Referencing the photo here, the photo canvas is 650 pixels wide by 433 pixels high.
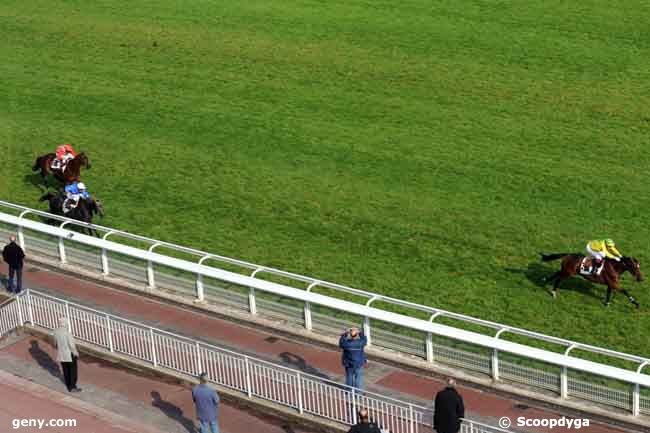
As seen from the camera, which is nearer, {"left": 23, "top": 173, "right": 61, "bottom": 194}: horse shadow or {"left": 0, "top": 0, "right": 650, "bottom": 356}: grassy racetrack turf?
{"left": 0, "top": 0, "right": 650, "bottom": 356}: grassy racetrack turf

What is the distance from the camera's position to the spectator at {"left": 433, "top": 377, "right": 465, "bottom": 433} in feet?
37.2

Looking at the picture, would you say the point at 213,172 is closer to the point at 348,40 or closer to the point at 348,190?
the point at 348,190

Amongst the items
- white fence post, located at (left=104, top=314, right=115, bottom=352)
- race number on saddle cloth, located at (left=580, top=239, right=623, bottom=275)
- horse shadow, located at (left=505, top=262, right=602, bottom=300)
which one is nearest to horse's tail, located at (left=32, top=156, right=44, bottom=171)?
white fence post, located at (left=104, top=314, right=115, bottom=352)

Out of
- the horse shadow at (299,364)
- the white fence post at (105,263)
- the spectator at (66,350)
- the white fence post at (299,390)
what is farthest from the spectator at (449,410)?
the white fence post at (105,263)

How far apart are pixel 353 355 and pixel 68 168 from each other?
33.9 feet

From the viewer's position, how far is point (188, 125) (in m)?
24.8

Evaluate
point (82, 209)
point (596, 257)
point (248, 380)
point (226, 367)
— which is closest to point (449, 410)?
point (248, 380)

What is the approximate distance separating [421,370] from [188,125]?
12.3 m

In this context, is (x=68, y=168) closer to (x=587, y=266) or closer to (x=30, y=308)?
(x=30, y=308)

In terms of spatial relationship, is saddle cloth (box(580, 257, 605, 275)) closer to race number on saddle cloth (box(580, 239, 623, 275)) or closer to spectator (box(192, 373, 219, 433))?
race number on saddle cloth (box(580, 239, 623, 275))

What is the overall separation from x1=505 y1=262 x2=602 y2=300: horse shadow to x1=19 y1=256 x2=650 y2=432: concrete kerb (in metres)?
4.17

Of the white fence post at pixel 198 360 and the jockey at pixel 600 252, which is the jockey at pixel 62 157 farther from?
the jockey at pixel 600 252

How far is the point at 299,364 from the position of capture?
47.6ft

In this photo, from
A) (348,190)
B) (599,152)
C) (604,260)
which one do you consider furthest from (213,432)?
(599,152)
